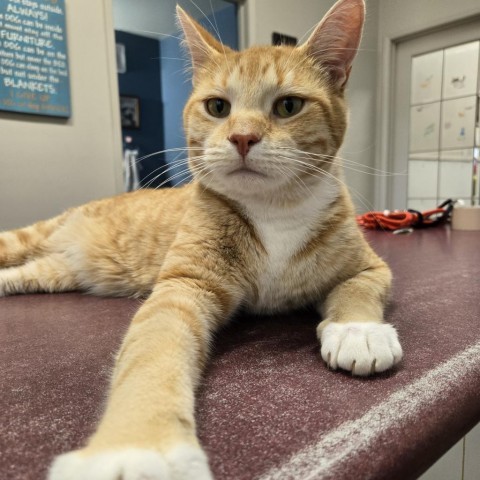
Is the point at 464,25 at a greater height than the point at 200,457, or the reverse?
the point at 464,25

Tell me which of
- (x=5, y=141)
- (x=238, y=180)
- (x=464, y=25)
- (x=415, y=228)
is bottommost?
(x=415, y=228)

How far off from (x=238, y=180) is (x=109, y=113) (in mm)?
1820

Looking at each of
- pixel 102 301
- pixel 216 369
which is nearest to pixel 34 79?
pixel 102 301

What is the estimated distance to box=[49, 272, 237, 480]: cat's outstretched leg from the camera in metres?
0.36

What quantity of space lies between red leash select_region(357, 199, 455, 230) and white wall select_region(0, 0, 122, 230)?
1500 mm

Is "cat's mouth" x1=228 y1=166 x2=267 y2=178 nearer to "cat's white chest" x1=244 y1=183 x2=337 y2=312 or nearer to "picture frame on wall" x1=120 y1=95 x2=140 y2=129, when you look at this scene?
"cat's white chest" x1=244 y1=183 x2=337 y2=312

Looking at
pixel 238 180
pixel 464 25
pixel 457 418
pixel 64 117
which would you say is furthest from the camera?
pixel 464 25

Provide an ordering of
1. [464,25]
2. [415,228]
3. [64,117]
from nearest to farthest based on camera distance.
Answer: [64,117], [415,228], [464,25]

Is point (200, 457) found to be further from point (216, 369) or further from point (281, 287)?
point (281, 287)

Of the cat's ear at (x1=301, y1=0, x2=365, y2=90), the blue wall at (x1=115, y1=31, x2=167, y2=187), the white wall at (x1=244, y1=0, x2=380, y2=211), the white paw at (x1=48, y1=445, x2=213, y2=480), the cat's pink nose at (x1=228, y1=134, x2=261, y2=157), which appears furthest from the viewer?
the blue wall at (x1=115, y1=31, x2=167, y2=187)

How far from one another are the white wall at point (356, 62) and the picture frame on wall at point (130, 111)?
1.43 m

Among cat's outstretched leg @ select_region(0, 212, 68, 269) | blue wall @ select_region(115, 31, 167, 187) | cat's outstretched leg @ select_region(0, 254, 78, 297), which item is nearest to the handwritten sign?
cat's outstretched leg @ select_region(0, 212, 68, 269)

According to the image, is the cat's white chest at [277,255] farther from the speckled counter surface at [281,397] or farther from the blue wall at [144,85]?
the blue wall at [144,85]

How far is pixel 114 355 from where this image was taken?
68 cm
